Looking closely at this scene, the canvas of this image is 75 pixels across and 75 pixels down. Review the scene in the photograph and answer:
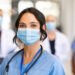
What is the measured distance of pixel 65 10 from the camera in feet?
22.1

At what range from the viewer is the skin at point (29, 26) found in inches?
67.4

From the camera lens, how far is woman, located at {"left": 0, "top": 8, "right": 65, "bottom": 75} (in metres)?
1.63

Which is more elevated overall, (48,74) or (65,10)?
(65,10)

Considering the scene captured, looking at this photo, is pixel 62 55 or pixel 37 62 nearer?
pixel 37 62

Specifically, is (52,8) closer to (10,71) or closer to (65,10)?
(65,10)

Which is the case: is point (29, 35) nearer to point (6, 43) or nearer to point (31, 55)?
point (31, 55)

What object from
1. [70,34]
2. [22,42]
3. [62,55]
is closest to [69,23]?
[70,34]

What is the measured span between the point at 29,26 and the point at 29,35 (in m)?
0.12

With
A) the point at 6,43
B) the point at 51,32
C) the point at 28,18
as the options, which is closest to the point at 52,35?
the point at 51,32

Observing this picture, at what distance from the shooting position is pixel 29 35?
1.82 meters

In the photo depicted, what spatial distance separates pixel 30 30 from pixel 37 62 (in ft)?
0.86

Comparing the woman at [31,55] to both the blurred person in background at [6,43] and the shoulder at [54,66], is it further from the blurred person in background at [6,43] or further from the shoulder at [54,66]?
the blurred person in background at [6,43]

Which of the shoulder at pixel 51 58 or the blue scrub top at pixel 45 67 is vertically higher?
the shoulder at pixel 51 58

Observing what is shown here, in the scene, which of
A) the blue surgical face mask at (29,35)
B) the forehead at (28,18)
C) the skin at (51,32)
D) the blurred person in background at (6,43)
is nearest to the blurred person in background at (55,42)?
the skin at (51,32)
